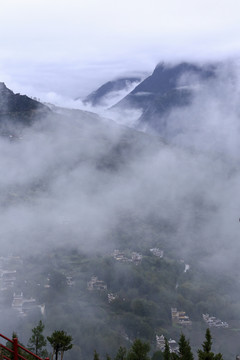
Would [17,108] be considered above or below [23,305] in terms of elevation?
above

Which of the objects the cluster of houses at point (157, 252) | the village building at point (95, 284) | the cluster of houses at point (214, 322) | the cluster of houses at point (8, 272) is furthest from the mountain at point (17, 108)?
the cluster of houses at point (214, 322)

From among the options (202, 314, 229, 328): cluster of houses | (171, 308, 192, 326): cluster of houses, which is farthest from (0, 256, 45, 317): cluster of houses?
(202, 314, 229, 328): cluster of houses

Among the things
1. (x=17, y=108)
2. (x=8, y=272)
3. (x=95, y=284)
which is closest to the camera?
(x=8, y=272)

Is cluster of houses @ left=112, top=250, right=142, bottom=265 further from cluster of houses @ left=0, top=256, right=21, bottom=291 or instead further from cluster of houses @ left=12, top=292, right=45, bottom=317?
cluster of houses @ left=12, top=292, right=45, bottom=317

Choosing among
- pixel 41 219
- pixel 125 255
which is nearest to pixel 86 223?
pixel 41 219

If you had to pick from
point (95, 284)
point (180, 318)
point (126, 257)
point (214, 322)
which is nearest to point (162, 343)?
point (180, 318)

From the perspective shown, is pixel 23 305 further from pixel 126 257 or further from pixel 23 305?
pixel 126 257
